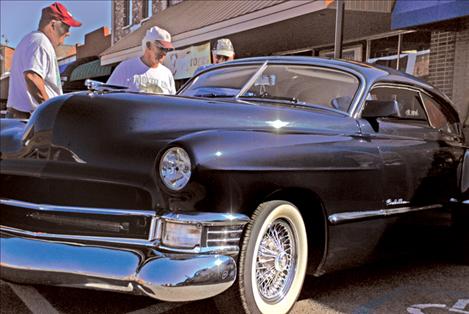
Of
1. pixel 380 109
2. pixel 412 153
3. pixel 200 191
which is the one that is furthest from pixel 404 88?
pixel 200 191

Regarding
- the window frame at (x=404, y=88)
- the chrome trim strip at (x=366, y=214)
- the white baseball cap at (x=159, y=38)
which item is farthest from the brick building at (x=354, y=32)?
the white baseball cap at (x=159, y=38)

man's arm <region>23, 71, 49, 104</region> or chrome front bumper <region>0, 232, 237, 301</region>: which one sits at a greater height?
man's arm <region>23, 71, 49, 104</region>

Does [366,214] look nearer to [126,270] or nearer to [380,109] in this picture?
[380,109]

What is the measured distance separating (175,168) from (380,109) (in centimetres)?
166

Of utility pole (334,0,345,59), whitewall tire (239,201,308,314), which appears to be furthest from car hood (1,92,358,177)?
utility pole (334,0,345,59)

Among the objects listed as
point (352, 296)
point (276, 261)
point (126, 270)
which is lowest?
point (352, 296)

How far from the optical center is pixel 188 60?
14469mm

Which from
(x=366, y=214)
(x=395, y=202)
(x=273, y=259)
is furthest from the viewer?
(x=395, y=202)

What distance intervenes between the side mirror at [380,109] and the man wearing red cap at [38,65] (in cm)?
250

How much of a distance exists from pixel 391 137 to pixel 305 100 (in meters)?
0.64

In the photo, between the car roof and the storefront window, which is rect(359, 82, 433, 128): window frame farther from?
the storefront window

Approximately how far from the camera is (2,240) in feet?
9.76

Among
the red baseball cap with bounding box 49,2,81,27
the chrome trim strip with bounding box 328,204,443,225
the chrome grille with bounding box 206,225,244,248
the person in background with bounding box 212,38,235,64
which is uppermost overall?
the red baseball cap with bounding box 49,2,81,27

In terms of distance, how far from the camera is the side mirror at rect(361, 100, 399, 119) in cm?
375
